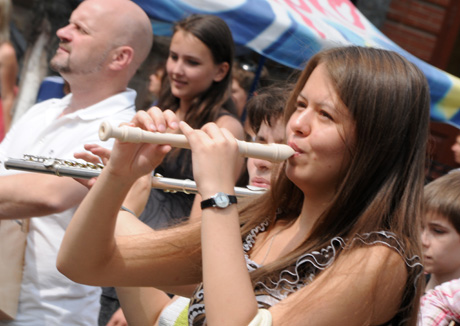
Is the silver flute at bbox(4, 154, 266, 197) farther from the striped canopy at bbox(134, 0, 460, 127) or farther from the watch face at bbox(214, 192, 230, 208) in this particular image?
the striped canopy at bbox(134, 0, 460, 127)

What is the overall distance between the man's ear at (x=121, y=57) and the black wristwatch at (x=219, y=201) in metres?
1.38

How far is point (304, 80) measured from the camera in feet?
5.46

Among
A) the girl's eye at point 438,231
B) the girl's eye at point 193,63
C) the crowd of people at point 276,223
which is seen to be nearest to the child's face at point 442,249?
the girl's eye at point 438,231

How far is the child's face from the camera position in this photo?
9.00ft

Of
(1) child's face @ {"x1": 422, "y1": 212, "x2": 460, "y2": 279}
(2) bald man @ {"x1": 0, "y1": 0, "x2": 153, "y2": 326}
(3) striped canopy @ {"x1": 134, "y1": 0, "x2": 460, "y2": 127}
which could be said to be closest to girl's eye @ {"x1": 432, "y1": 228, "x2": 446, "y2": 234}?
(1) child's face @ {"x1": 422, "y1": 212, "x2": 460, "y2": 279}

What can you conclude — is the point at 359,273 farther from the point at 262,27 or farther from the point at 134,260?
the point at 262,27

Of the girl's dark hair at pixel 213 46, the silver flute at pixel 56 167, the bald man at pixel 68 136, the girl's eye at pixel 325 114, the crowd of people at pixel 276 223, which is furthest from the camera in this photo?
the girl's dark hair at pixel 213 46

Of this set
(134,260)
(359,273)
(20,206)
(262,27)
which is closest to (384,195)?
(359,273)

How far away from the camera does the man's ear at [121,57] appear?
105 inches

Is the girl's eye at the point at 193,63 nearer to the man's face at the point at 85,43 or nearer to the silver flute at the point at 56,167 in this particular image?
the man's face at the point at 85,43

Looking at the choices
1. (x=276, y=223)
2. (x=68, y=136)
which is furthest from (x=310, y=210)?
(x=68, y=136)

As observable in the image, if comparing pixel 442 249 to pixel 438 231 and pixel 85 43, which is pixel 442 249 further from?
pixel 85 43

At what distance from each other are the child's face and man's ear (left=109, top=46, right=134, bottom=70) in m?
1.32

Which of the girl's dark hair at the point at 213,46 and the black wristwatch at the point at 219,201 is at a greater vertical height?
the black wristwatch at the point at 219,201
